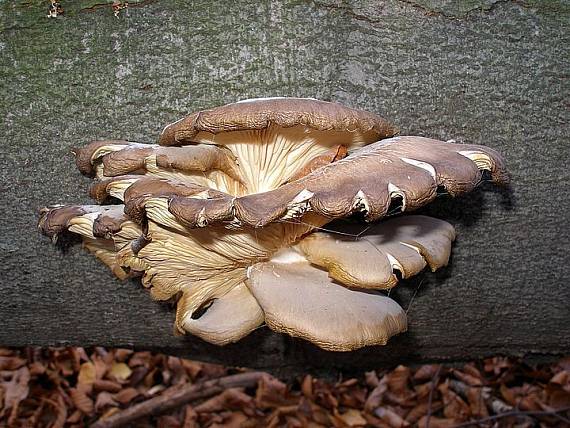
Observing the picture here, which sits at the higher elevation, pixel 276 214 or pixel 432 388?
pixel 276 214

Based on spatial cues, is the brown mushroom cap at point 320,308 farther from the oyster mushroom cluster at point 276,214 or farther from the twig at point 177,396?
the twig at point 177,396

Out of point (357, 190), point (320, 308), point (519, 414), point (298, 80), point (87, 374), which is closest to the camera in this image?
point (357, 190)

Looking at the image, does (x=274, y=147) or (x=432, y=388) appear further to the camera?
(x=432, y=388)

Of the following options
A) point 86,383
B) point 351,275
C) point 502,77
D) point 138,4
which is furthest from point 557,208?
point 86,383

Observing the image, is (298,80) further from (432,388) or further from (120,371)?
(120,371)

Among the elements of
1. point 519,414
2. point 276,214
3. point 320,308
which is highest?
point 276,214

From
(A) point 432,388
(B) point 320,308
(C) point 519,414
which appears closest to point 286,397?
(A) point 432,388

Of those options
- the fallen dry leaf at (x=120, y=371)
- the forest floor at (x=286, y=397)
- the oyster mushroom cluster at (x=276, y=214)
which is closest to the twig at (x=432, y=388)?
the forest floor at (x=286, y=397)
